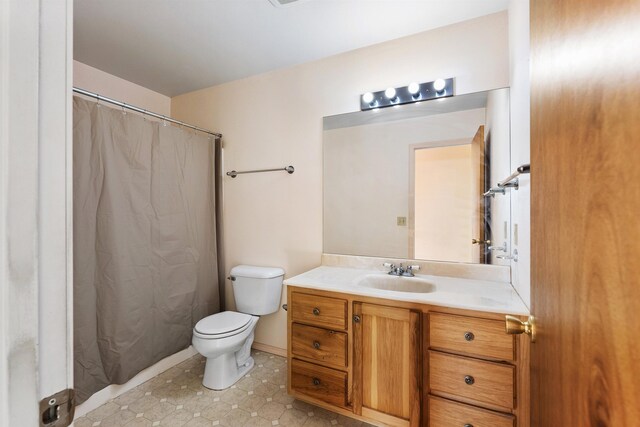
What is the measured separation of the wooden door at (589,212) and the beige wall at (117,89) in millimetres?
2953

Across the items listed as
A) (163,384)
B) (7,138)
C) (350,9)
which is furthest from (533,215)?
(163,384)

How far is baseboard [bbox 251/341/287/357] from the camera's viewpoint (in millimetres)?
2375

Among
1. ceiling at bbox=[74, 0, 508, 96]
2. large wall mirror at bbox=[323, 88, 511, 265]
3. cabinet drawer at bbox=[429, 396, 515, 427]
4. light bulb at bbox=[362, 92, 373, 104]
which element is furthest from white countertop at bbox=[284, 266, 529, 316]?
ceiling at bbox=[74, 0, 508, 96]

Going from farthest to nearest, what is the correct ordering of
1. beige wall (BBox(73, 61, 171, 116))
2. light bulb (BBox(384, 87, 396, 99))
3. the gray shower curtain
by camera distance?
beige wall (BBox(73, 61, 171, 116)) → light bulb (BBox(384, 87, 396, 99)) → the gray shower curtain

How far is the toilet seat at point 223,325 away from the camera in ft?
6.16

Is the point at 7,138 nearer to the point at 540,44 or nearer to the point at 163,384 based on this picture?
the point at 540,44

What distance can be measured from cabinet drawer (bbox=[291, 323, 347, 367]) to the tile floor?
15.4 inches

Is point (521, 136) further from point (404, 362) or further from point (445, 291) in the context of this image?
point (404, 362)

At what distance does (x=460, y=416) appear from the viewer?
1.29 meters

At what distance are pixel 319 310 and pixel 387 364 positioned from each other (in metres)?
0.46

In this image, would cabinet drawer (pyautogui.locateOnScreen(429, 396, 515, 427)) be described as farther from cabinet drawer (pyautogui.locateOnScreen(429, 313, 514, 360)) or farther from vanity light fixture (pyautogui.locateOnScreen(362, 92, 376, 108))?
vanity light fixture (pyautogui.locateOnScreen(362, 92, 376, 108))

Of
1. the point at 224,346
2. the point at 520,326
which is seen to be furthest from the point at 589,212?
the point at 224,346

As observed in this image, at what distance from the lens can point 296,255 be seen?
2316mm

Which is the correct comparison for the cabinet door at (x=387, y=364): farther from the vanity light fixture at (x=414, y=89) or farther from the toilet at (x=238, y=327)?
the vanity light fixture at (x=414, y=89)
